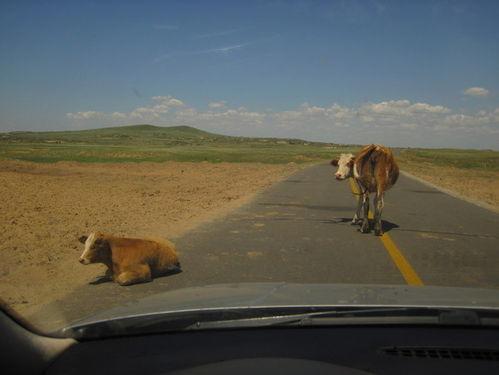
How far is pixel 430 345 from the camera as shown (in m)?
2.74

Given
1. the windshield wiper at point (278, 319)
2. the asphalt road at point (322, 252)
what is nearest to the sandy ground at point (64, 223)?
the asphalt road at point (322, 252)

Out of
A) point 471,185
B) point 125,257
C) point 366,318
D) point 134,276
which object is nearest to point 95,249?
point 125,257

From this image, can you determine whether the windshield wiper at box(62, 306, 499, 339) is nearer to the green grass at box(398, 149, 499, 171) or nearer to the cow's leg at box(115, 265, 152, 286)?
the cow's leg at box(115, 265, 152, 286)

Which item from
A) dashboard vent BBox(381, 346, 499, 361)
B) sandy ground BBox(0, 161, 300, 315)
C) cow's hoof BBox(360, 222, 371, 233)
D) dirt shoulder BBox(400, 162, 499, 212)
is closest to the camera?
dashboard vent BBox(381, 346, 499, 361)

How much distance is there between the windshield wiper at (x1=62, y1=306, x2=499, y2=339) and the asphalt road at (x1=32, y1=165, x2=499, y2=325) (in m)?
2.77

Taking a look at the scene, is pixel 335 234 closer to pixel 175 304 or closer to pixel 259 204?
pixel 259 204

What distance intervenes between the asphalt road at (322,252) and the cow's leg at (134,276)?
10cm

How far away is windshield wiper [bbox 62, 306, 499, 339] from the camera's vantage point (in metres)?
2.92

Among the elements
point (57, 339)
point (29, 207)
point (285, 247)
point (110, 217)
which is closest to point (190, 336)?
point (57, 339)

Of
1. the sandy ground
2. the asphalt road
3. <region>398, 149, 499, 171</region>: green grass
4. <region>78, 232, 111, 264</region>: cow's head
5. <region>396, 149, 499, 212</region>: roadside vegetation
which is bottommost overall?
<region>398, 149, 499, 171</region>: green grass

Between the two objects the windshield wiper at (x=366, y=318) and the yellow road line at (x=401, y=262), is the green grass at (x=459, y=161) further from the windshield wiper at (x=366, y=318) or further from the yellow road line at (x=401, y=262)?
the windshield wiper at (x=366, y=318)

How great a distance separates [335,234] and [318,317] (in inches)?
322

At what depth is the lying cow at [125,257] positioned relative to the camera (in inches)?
268

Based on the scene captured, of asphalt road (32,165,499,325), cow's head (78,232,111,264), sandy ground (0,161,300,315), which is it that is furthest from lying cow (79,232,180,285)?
sandy ground (0,161,300,315)
